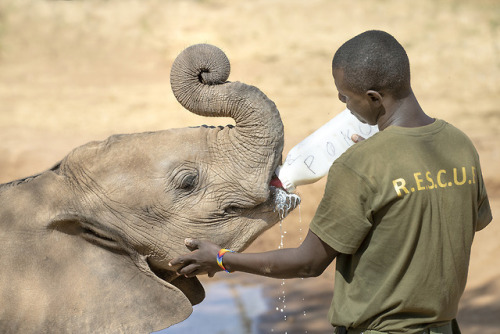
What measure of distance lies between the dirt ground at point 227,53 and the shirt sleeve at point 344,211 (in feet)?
19.0

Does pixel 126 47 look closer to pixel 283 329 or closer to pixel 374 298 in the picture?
pixel 283 329

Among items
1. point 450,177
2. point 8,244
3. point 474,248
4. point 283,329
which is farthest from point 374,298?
point 474,248

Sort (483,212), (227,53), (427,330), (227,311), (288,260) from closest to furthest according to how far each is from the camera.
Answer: (427,330) < (288,260) < (483,212) < (227,311) < (227,53)

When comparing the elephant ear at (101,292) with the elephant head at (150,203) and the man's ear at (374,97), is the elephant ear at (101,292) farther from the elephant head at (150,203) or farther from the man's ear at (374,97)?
the man's ear at (374,97)

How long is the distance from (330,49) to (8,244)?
426 inches

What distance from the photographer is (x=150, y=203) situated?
303 centimetres

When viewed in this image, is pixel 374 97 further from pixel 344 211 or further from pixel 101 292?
pixel 101 292

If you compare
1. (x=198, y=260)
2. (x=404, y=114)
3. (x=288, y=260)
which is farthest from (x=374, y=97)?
(x=198, y=260)

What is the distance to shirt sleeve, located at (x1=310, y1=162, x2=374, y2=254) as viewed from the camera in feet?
6.85

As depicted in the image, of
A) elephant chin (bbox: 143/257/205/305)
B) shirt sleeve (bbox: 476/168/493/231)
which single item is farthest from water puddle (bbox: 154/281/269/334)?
shirt sleeve (bbox: 476/168/493/231)

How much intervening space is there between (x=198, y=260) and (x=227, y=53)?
11.0 m

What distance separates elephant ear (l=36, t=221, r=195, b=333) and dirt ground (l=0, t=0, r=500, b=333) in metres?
5.04

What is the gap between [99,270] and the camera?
9.55ft

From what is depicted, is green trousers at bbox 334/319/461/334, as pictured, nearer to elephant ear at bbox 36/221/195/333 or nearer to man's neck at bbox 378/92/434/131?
man's neck at bbox 378/92/434/131
